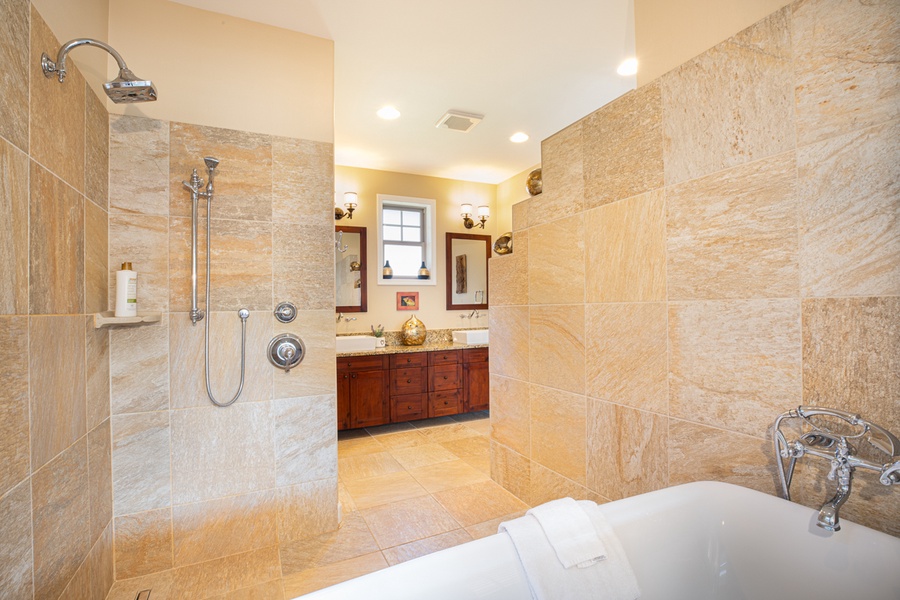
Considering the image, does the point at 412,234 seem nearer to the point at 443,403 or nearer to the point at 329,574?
the point at 443,403

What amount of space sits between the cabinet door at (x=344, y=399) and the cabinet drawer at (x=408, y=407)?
461 mm

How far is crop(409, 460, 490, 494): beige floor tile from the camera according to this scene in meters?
2.85

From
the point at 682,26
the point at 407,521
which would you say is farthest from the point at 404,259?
the point at 682,26

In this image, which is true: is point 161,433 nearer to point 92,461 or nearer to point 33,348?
point 92,461

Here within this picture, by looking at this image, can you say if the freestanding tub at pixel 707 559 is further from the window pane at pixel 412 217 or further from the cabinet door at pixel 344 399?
the window pane at pixel 412 217

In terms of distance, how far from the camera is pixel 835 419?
1177 mm

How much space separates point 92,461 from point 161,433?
0.32 meters

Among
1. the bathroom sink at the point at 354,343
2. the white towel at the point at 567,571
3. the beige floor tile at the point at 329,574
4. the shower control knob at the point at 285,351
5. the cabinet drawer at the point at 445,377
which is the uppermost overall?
the shower control knob at the point at 285,351

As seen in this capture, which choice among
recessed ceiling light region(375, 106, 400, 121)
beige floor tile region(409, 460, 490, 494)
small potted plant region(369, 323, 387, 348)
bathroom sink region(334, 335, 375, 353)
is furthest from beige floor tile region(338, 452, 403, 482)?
recessed ceiling light region(375, 106, 400, 121)

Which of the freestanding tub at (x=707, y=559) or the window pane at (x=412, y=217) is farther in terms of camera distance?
the window pane at (x=412, y=217)

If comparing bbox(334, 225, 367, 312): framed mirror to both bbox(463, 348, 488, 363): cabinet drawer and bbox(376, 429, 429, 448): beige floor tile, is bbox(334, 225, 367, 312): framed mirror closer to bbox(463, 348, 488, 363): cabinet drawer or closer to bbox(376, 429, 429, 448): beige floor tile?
bbox(463, 348, 488, 363): cabinet drawer

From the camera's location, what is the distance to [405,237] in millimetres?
4906

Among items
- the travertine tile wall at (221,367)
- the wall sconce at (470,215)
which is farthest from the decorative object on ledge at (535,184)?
the wall sconce at (470,215)

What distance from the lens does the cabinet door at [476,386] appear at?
4535 millimetres
